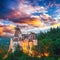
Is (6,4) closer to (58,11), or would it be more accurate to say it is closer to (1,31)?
(1,31)

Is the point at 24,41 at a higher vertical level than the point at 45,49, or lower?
higher

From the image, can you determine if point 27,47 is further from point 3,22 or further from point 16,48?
point 3,22

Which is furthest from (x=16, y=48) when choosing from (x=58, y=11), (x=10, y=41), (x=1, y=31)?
(x=58, y=11)

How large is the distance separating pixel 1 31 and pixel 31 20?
660 mm

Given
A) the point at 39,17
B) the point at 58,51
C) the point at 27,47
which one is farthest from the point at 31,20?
the point at 58,51

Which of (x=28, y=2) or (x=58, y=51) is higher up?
(x=28, y=2)

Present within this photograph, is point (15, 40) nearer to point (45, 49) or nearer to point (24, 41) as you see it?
point (24, 41)

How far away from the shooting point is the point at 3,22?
14.5ft

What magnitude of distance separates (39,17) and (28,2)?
386 millimetres

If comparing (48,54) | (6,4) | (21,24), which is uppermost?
(6,4)

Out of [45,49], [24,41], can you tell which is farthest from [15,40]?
[45,49]

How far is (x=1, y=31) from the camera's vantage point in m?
4.38

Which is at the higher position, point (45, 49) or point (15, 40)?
point (15, 40)

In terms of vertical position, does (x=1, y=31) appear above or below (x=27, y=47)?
above
